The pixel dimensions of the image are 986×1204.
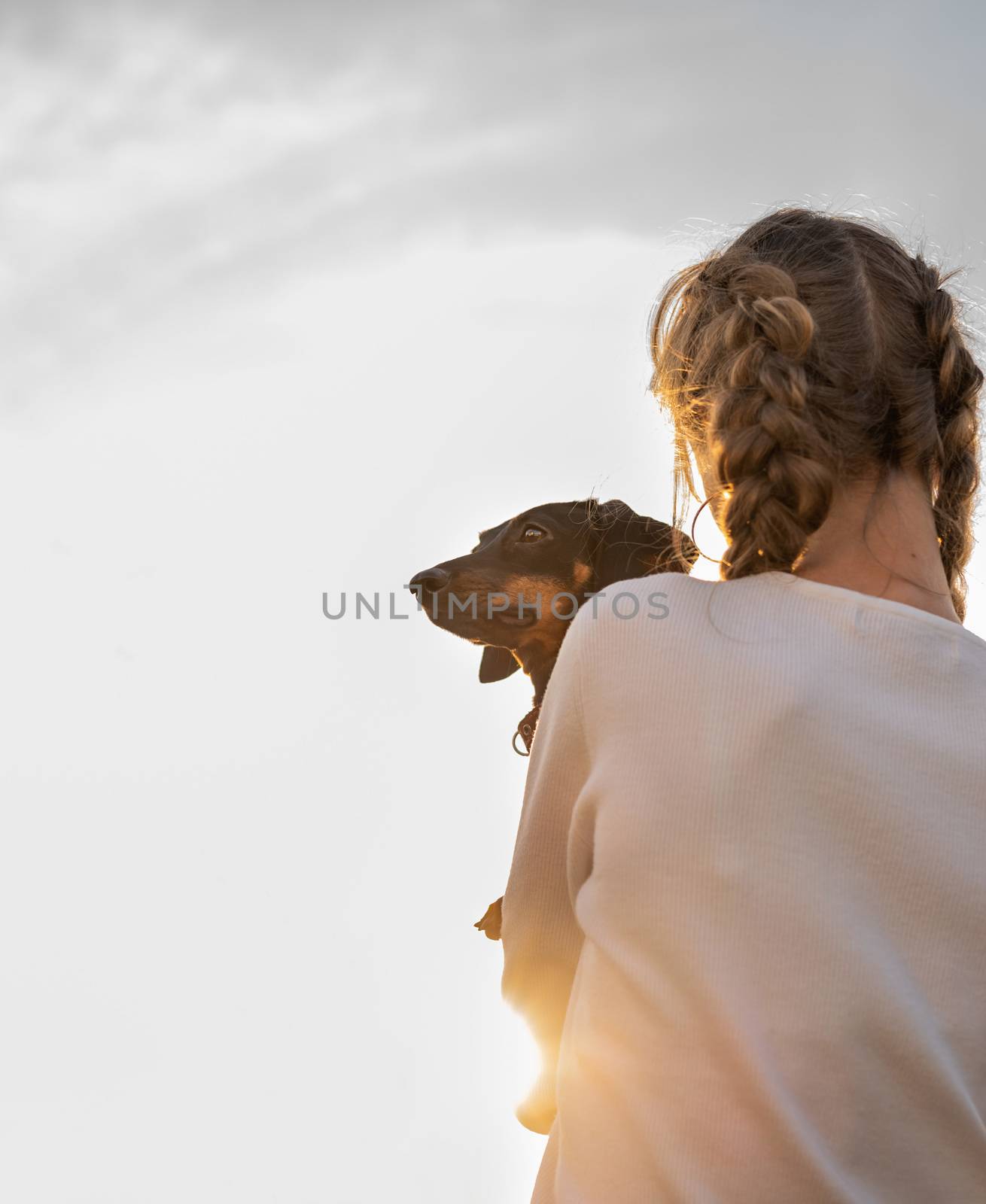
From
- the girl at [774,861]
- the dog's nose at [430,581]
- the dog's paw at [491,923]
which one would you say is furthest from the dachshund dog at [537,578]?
the girl at [774,861]

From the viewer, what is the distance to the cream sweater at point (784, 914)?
95cm

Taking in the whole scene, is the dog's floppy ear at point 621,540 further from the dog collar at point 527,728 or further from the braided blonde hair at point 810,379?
the braided blonde hair at point 810,379

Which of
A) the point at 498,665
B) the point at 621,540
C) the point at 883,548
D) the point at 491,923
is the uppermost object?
the point at 621,540

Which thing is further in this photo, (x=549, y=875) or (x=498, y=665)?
(x=498, y=665)

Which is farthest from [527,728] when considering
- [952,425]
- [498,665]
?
[952,425]

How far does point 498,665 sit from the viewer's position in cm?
338

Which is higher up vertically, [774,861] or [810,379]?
[810,379]

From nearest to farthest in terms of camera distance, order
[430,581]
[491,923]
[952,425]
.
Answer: [952,425], [491,923], [430,581]

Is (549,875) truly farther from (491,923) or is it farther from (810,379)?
(491,923)

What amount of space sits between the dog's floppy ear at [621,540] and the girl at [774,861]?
6.93 ft

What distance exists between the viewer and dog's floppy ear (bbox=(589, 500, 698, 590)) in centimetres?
327

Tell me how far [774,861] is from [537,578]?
7.96ft

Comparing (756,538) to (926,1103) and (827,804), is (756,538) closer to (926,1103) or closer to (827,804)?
(827,804)

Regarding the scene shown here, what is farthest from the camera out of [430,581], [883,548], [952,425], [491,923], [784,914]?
[430,581]
